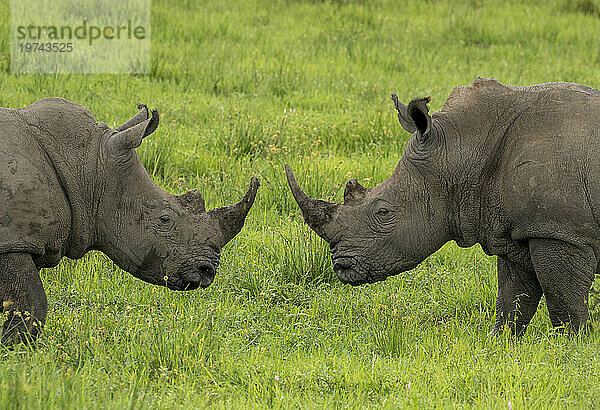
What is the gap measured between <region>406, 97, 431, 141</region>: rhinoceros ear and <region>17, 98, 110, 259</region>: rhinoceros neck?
1927 millimetres

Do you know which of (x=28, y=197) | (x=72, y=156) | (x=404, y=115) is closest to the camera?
(x=28, y=197)

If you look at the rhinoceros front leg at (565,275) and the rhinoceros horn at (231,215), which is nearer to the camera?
the rhinoceros front leg at (565,275)

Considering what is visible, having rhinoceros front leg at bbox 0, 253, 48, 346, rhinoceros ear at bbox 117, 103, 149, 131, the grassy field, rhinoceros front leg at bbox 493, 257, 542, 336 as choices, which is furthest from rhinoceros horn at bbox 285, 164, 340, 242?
rhinoceros front leg at bbox 0, 253, 48, 346

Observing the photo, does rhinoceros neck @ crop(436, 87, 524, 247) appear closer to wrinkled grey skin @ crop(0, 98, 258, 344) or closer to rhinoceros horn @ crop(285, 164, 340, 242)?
rhinoceros horn @ crop(285, 164, 340, 242)

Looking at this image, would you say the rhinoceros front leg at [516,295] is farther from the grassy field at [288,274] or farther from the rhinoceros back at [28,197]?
the rhinoceros back at [28,197]

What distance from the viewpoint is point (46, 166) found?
5.00 metres

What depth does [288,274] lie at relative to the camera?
22.2 ft

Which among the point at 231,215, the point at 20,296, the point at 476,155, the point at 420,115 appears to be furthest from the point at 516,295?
the point at 20,296

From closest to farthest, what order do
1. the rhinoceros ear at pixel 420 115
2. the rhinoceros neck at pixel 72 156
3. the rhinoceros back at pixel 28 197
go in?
the rhinoceros back at pixel 28 197 → the rhinoceros neck at pixel 72 156 → the rhinoceros ear at pixel 420 115

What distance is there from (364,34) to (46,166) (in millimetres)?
8863

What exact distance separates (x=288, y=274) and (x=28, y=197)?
98.2 inches

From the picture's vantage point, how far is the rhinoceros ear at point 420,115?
5422mm

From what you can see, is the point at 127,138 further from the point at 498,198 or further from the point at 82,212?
the point at 498,198

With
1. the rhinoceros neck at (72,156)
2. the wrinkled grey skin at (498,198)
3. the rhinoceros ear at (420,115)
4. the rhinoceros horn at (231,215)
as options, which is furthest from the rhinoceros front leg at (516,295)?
the rhinoceros neck at (72,156)
